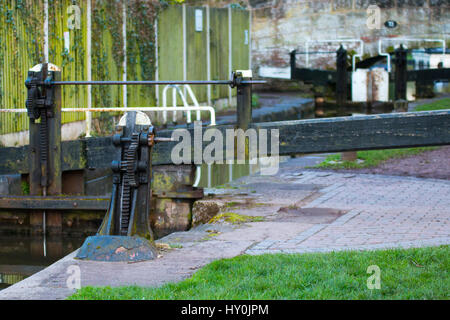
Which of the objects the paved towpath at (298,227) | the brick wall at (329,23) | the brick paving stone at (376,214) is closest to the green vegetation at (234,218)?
the paved towpath at (298,227)

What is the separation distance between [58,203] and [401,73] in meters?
14.6

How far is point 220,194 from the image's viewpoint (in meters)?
9.94

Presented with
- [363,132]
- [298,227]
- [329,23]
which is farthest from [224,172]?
[329,23]

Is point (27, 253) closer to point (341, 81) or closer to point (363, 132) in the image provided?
point (363, 132)

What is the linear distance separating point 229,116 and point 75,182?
990 cm

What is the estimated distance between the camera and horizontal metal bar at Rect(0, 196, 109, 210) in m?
9.45

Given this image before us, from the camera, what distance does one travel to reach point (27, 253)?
Result: 895cm

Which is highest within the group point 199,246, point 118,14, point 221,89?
point 118,14

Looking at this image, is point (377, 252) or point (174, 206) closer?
point (377, 252)

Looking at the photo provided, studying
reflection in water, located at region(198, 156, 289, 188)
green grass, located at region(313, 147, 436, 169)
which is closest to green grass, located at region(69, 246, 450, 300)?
green grass, located at region(313, 147, 436, 169)

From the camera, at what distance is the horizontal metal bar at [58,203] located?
945 centimetres
